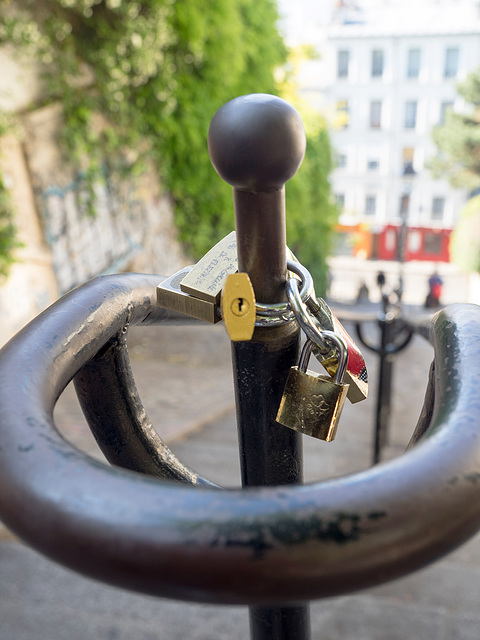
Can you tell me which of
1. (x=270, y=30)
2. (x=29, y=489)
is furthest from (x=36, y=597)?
(x=270, y=30)

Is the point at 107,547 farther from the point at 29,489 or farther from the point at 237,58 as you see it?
the point at 237,58

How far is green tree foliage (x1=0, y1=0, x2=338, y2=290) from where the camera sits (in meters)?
7.13

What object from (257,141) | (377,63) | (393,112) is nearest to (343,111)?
(393,112)

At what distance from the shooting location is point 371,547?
35 cm

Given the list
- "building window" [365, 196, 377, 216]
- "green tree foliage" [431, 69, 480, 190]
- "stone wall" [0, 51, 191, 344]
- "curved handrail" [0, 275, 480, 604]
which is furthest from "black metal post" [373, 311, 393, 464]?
"building window" [365, 196, 377, 216]

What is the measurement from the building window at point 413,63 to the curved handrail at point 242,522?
3748cm

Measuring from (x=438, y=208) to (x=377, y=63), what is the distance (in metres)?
9.18

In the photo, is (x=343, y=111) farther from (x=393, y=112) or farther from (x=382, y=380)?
(x=382, y=380)

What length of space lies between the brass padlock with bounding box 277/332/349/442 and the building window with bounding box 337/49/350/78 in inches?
1470

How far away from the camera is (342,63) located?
34.6 m

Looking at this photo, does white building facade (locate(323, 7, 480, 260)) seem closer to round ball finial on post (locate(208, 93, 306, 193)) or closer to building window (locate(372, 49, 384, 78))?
building window (locate(372, 49, 384, 78))

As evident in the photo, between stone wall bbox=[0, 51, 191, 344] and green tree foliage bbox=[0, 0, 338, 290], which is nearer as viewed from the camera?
stone wall bbox=[0, 51, 191, 344]

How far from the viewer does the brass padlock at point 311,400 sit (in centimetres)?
63

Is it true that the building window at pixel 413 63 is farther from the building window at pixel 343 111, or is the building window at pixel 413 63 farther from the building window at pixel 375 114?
the building window at pixel 343 111
